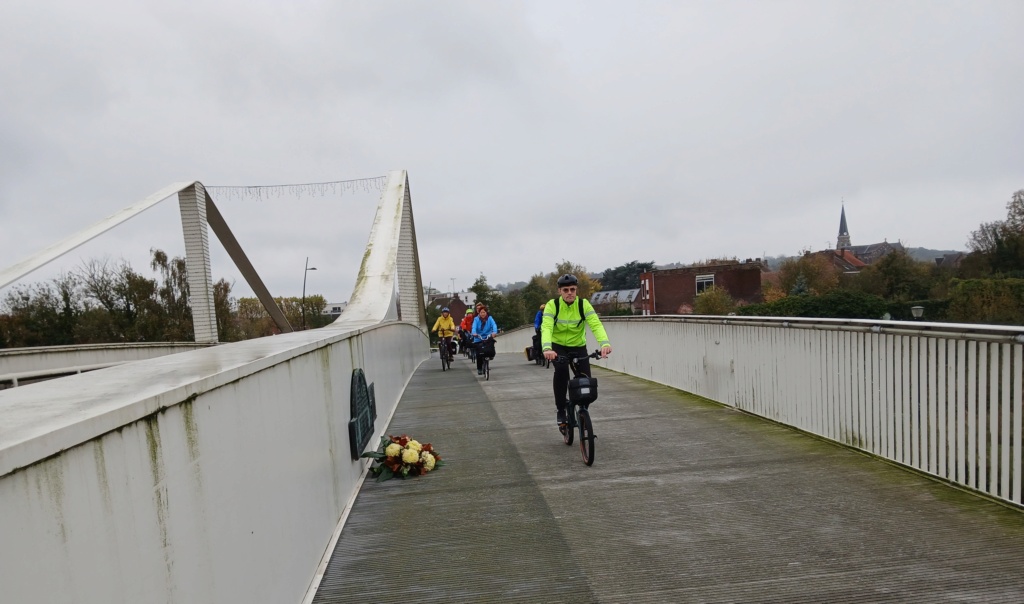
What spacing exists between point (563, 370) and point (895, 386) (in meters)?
2.89

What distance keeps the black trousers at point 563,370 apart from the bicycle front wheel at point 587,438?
0.65 metres

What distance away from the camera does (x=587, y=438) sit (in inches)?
242

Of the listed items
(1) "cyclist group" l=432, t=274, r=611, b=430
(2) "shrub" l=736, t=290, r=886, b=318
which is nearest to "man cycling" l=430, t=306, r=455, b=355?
(1) "cyclist group" l=432, t=274, r=611, b=430

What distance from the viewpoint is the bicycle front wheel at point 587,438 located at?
19.9 ft

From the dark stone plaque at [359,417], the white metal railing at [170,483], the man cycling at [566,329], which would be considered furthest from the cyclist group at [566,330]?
the white metal railing at [170,483]

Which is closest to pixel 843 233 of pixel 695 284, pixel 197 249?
pixel 695 284

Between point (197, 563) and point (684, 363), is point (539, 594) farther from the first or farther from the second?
point (684, 363)

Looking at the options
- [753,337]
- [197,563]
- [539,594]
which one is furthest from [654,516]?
[753,337]

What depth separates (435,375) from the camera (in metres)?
17.4

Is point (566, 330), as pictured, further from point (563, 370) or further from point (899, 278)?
point (899, 278)

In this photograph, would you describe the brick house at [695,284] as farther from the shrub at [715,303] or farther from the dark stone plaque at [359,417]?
the dark stone plaque at [359,417]

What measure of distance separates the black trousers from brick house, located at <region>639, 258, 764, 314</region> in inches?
2744

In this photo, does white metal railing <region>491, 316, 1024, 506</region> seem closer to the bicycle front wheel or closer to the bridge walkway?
the bridge walkway

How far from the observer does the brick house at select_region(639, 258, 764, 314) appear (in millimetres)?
75312
